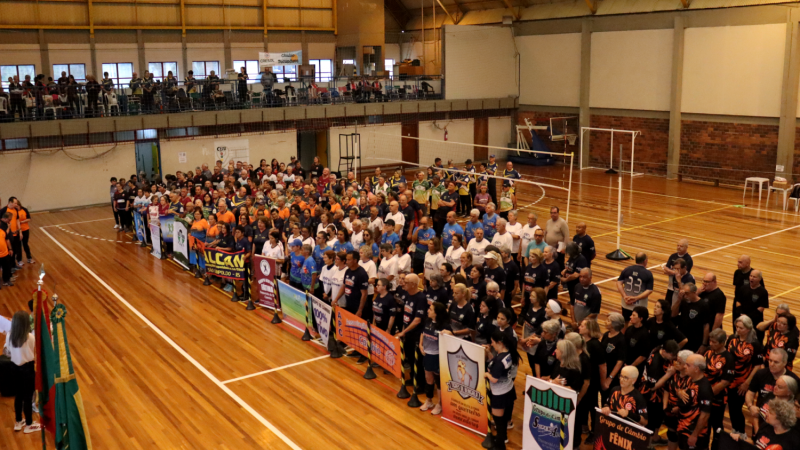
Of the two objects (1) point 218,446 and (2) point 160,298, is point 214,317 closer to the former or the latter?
(2) point 160,298

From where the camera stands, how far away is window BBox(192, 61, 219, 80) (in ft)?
107

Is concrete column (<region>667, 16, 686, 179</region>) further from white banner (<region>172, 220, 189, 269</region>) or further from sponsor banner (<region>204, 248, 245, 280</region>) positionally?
sponsor banner (<region>204, 248, 245, 280</region>)

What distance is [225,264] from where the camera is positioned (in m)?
14.3

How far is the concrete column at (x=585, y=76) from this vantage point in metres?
31.4

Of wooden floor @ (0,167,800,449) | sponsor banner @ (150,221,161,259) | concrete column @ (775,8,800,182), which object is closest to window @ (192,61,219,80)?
wooden floor @ (0,167,800,449)

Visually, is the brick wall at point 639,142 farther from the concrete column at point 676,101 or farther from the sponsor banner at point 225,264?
the sponsor banner at point 225,264

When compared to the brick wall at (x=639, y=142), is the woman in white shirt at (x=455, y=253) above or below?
below

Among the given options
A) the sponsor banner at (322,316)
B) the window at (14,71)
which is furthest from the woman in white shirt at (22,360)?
the window at (14,71)

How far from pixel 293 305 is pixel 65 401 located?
17.2 feet

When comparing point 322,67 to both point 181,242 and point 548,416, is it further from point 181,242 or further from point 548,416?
point 548,416

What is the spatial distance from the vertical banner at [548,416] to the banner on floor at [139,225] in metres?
14.3

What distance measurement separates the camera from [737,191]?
26.1m

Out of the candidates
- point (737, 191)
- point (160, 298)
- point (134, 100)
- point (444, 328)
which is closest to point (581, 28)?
point (737, 191)

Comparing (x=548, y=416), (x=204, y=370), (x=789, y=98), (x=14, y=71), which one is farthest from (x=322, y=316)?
(x=14, y=71)
